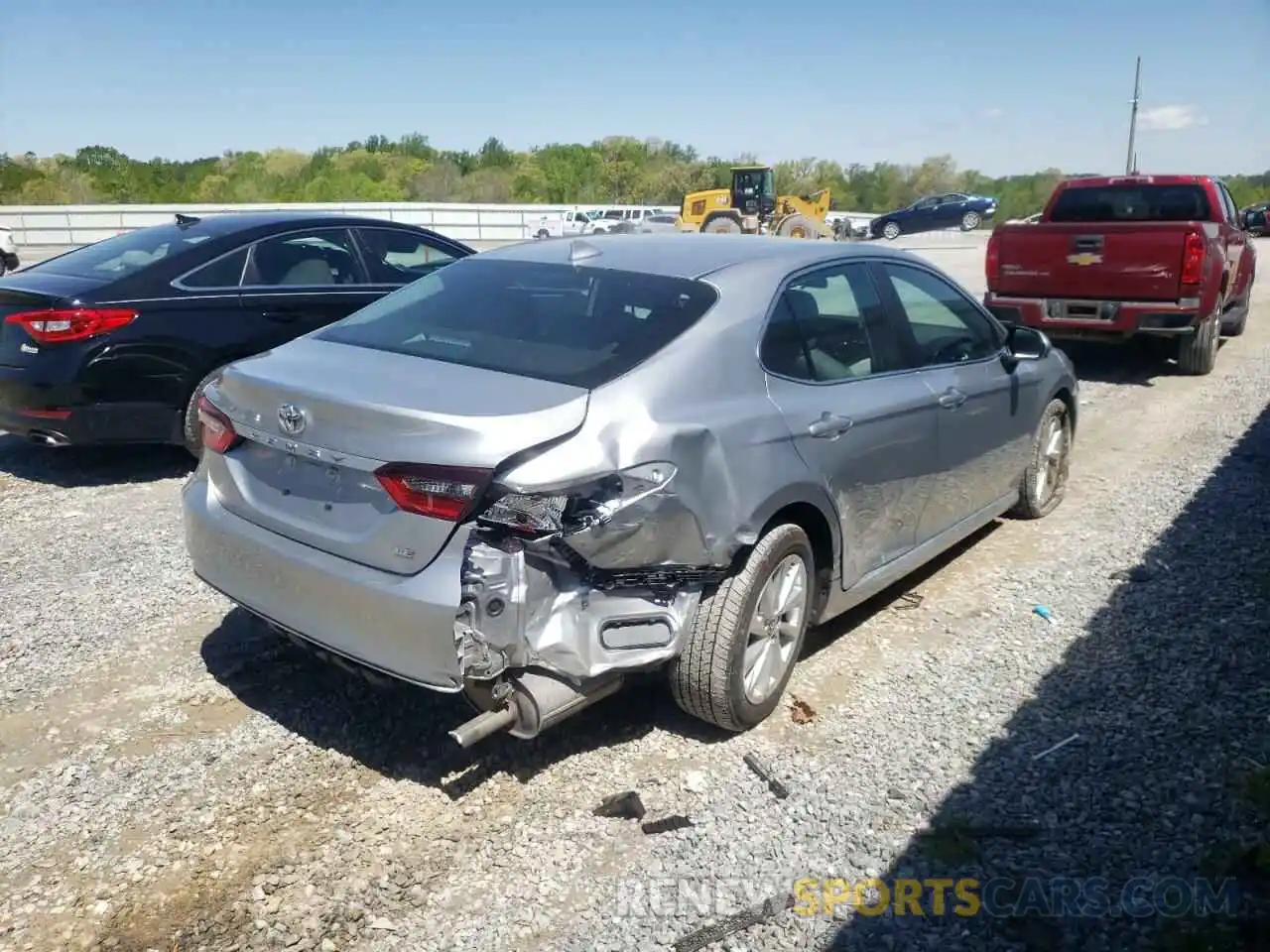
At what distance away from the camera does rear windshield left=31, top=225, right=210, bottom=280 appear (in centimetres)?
654

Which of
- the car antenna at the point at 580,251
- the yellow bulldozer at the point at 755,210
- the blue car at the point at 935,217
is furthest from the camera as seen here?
the blue car at the point at 935,217

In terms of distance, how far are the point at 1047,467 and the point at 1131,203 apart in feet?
21.8

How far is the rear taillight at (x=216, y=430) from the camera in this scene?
3.53m

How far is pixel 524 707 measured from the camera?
120 inches

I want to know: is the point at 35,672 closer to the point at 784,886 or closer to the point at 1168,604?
the point at 784,886

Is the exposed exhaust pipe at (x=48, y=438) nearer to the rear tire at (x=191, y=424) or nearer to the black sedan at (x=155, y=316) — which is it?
the black sedan at (x=155, y=316)

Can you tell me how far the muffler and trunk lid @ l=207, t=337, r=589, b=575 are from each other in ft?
1.49

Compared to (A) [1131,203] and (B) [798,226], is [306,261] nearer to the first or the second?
(A) [1131,203]

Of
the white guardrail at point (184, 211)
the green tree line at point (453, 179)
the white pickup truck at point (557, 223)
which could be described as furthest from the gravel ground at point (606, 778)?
the green tree line at point (453, 179)

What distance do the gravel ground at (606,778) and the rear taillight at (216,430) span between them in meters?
1.01

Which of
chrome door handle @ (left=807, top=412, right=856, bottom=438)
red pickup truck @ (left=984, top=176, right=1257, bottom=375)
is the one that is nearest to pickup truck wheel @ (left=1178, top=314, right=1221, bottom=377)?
red pickup truck @ (left=984, top=176, right=1257, bottom=375)

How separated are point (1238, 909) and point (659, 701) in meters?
1.94

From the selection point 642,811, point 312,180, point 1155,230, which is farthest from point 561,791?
point 312,180

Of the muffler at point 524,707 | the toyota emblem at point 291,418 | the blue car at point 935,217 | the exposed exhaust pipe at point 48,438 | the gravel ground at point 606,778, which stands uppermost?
the blue car at point 935,217
